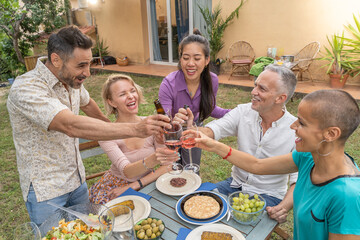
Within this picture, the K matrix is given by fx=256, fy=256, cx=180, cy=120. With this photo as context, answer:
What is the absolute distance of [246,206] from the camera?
180 cm

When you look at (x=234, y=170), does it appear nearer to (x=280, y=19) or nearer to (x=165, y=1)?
(x=280, y=19)

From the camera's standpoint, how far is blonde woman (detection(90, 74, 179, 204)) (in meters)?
2.54

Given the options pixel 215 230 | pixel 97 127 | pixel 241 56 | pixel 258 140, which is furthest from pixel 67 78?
pixel 241 56

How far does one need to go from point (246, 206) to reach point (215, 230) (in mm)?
276

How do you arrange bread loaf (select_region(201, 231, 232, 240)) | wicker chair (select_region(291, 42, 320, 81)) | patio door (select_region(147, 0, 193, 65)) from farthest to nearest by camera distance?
1. patio door (select_region(147, 0, 193, 65))
2. wicker chair (select_region(291, 42, 320, 81))
3. bread loaf (select_region(201, 231, 232, 240))

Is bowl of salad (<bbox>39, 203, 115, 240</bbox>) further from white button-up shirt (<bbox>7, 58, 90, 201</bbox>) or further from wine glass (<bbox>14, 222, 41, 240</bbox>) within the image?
white button-up shirt (<bbox>7, 58, 90, 201</bbox>)

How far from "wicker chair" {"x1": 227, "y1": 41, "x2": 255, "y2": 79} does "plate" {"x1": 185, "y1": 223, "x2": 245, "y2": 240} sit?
8.02 m

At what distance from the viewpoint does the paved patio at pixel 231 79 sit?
7597 millimetres

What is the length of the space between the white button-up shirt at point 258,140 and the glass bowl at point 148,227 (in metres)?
1.12

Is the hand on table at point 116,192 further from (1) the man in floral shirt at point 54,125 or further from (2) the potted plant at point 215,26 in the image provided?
(2) the potted plant at point 215,26

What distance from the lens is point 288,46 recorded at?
28.3 feet

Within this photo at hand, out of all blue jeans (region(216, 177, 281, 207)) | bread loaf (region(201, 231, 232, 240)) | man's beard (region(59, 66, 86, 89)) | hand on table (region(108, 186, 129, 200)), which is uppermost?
man's beard (region(59, 66, 86, 89))

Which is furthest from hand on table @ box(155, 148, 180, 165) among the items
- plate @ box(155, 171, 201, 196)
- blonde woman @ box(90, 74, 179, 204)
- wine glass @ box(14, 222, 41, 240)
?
wine glass @ box(14, 222, 41, 240)

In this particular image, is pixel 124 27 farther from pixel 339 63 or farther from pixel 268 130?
pixel 268 130
